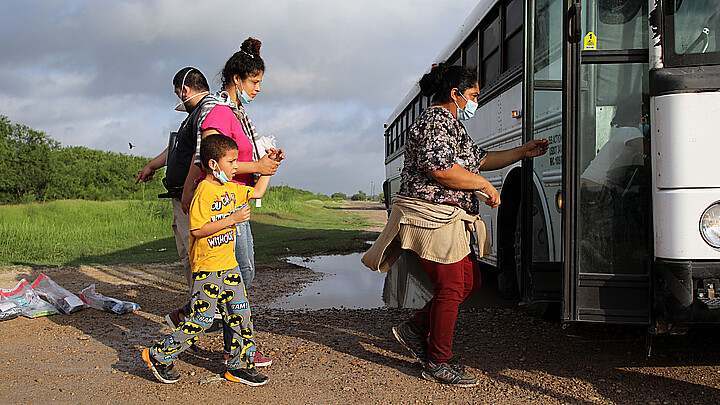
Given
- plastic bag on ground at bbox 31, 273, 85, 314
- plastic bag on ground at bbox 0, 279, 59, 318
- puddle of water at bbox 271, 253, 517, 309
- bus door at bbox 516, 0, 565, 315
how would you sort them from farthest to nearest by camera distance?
puddle of water at bbox 271, 253, 517, 309 → plastic bag on ground at bbox 31, 273, 85, 314 → plastic bag on ground at bbox 0, 279, 59, 318 → bus door at bbox 516, 0, 565, 315

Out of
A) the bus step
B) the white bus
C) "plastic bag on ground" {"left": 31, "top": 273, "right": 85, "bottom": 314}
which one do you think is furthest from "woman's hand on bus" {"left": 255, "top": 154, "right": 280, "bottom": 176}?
"plastic bag on ground" {"left": 31, "top": 273, "right": 85, "bottom": 314}

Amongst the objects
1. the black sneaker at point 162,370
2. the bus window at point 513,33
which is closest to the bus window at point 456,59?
the bus window at point 513,33

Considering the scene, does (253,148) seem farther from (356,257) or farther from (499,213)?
(356,257)

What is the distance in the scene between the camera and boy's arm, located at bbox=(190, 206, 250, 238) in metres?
3.44

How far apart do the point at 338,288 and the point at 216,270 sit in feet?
14.1

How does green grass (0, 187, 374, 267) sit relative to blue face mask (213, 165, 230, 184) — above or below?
below

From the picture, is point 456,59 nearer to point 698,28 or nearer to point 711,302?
point 698,28

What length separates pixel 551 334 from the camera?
4738 millimetres

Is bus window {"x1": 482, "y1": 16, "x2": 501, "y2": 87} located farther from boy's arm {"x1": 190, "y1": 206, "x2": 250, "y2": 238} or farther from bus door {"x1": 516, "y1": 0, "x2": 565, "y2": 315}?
boy's arm {"x1": 190, "y1": 206, "x2": 250, "y2": 238}

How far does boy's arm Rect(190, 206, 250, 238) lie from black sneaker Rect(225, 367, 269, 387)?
90 centimetres

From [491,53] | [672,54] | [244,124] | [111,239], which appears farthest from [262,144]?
[111,239]

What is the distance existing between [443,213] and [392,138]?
12.9 meters

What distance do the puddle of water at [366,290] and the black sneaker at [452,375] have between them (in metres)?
2.65

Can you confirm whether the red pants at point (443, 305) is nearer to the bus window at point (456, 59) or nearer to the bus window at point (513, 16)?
the bus window at point (513, 16)
